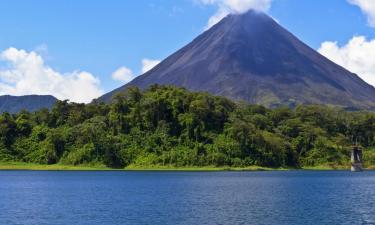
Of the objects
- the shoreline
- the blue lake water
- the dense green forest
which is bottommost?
the blue lake water

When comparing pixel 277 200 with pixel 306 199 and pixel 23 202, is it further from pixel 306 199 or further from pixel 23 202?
pixel 23 202

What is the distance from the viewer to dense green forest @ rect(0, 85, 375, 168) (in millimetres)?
120188

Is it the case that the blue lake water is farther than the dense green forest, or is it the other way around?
the dense green forest

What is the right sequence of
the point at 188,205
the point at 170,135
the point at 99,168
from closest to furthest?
the point at 188,205 < the point at 99,168 < the point at 170,135

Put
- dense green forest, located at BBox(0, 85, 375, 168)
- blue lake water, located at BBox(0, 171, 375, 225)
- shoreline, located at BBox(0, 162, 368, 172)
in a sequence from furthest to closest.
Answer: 1. dense green forest, located at BBox(0, 85, 375, 168)
2. shoreline, located at BBox(0, 162, 368, 172)
3. blue lake water, located at BBox(0, 171, 375, 225)

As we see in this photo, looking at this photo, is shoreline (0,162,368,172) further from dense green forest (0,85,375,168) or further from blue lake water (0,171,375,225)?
blue lake water (0,171,375,225)

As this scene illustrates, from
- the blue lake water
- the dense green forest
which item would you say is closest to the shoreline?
the dense green forest

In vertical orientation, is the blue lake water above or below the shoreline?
below

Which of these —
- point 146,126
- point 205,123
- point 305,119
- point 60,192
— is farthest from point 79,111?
point 60,192

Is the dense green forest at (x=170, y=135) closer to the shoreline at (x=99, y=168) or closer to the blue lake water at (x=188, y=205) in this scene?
the shoreline at (x=99, y=168)

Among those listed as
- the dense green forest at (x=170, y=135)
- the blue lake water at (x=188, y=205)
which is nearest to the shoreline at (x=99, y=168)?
the dense green forest at (x=170, y=135)

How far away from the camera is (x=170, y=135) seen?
126938 millimetres

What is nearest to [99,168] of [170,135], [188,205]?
[170,135]

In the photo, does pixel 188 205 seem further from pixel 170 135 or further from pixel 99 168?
pixel 170 135
